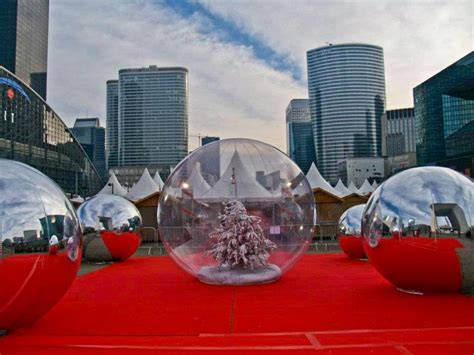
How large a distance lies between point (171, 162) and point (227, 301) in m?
144

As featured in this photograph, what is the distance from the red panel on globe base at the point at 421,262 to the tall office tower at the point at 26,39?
147 meters

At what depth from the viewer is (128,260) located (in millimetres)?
12555

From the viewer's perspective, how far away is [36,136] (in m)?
57.3

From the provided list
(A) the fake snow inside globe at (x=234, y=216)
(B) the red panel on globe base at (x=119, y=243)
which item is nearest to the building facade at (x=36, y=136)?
(B) the red panel on globe base at (x=119, y=243)

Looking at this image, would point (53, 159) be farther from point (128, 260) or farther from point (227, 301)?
point (227, 301)

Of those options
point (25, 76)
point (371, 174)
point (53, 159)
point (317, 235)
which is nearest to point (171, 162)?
point (25, 76)

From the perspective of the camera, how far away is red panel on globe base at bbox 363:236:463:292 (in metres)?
5.97

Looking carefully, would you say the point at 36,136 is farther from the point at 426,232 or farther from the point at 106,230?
the point at 426,232

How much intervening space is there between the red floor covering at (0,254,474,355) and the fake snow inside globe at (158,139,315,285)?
0.55 m

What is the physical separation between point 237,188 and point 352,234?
493cm

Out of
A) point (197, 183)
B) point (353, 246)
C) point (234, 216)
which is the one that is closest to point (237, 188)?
point (234, 216)

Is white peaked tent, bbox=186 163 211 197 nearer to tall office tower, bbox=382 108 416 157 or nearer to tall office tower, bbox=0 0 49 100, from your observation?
tall office tower, bbox=0 0 49 100

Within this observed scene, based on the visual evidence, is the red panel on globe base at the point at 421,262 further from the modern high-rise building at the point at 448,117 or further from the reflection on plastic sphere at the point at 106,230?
the modern high-rise building at the point at 448,117

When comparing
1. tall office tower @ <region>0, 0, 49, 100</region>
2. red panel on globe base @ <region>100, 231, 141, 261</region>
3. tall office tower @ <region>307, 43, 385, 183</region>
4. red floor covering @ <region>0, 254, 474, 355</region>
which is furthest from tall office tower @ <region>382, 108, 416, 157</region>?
red floor covering @ <region>0, 254, 474, 355</region>
